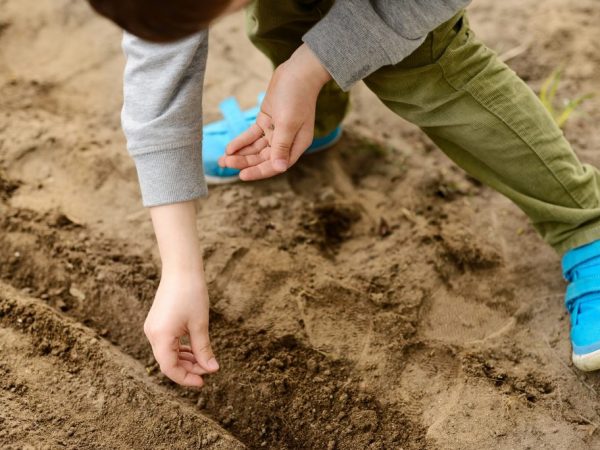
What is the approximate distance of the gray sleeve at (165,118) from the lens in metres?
1.35

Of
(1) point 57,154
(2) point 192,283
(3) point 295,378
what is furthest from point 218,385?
(1) point 57,154

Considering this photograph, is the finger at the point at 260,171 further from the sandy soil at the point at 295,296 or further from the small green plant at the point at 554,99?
the small green plant at the point at 554,99

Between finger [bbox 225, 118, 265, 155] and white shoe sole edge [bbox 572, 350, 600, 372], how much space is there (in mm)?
860

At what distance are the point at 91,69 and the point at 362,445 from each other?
1.64 m

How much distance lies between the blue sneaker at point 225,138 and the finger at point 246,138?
524 mm

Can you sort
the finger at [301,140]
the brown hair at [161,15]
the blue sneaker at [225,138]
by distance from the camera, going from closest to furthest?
the brown hair at [161,15], the finger at [301,140], the blue sneaker at [225,138]

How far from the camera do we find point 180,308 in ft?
Answer: 4.11

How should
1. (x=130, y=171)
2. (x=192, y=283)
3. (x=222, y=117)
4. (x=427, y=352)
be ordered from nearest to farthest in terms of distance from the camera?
(x=192, y=283), (x=427, y=352), (x=130, y=171), (x=222, y=117)

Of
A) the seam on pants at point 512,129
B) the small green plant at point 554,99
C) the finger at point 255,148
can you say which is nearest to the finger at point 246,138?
the finger at point 255,148

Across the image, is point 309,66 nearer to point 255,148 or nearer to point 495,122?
point 255,148

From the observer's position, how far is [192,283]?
129 cm

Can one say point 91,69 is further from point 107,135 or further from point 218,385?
point 218,385

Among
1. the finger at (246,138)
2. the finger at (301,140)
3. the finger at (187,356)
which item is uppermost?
the finger at (301,140)

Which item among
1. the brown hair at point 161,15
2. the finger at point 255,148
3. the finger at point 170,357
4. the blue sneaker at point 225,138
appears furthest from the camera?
the blue sneaker at point 225,138
